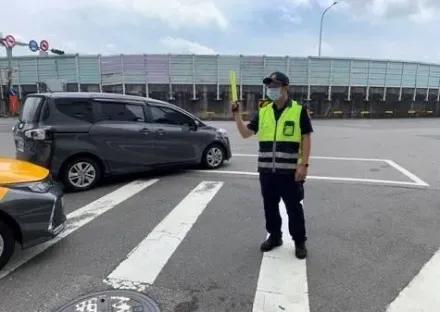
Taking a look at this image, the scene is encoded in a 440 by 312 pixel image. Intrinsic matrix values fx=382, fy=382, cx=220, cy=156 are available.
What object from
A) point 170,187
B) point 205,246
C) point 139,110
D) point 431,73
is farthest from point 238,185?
point 431,73

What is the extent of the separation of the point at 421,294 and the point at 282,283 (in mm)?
1175

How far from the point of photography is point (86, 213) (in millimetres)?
5484

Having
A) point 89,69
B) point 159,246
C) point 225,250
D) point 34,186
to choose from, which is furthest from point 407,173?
point 89,69

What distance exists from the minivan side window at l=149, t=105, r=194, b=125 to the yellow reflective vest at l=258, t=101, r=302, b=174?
413 cm

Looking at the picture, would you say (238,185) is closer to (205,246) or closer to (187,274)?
(205,246)

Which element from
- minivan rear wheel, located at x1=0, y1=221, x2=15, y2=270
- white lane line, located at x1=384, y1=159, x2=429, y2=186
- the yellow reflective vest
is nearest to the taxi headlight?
minivan rear wheel, located at x1=0, y1=221, x2=15, y2=270

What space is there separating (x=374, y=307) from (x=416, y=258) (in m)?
1.25

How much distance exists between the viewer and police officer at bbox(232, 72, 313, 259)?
379 centimetres

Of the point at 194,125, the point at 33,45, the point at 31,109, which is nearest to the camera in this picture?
the point at 31,109

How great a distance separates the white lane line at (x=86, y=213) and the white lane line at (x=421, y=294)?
3465 millimetres

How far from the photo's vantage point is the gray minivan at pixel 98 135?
21.2ft

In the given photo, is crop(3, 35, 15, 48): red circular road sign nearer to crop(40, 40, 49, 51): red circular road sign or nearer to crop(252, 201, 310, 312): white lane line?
crop(40, 40, 49, 51): red circular road sign

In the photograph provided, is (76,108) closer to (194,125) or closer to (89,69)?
(194,125)

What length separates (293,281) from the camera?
3.50 m
